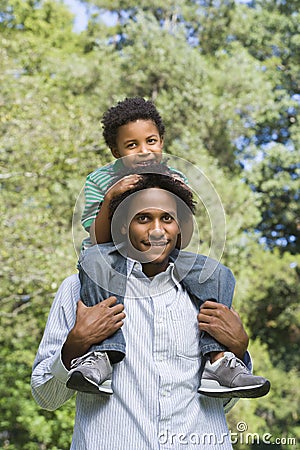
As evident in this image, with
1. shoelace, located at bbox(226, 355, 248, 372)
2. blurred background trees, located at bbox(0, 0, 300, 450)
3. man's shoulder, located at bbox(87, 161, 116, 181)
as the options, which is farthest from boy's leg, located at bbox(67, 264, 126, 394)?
blurred background trees, located at bbox(0, 0, 300, 450)

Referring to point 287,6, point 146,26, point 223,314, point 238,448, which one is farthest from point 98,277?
point 287,6

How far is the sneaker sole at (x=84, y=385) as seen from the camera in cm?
144

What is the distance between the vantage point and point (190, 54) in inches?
414

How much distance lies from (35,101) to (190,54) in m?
3.93

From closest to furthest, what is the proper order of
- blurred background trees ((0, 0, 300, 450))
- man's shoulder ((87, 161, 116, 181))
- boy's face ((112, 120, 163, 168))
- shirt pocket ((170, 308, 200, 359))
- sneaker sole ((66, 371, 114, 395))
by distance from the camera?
sneaker sole ((66, 371, 114, 395)) < shirt pocket ((170, 308, 200, 359)) < man's shoulder ((87, 161, 116, 181)) < boy's face ((112, 120, 163, 168)) < blurred background trees ((0, 0, 300, 450))

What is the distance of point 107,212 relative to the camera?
167 centimetres

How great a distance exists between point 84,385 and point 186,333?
259 mm

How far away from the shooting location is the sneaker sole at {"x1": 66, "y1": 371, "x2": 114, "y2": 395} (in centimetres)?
144

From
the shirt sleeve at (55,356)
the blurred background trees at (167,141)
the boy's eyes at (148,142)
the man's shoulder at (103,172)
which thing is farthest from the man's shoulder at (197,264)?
the blurred background trees at (167,141)

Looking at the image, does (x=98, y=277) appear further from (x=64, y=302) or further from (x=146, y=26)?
(x=146, y=26)

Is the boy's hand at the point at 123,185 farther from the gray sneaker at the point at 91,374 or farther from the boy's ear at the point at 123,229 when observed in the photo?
the gray sneaker at the point at 91,374

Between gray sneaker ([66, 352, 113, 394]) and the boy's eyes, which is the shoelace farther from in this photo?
the boy's eyes

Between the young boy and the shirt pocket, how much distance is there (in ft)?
0.07

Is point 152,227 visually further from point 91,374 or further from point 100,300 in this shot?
point 91,374
